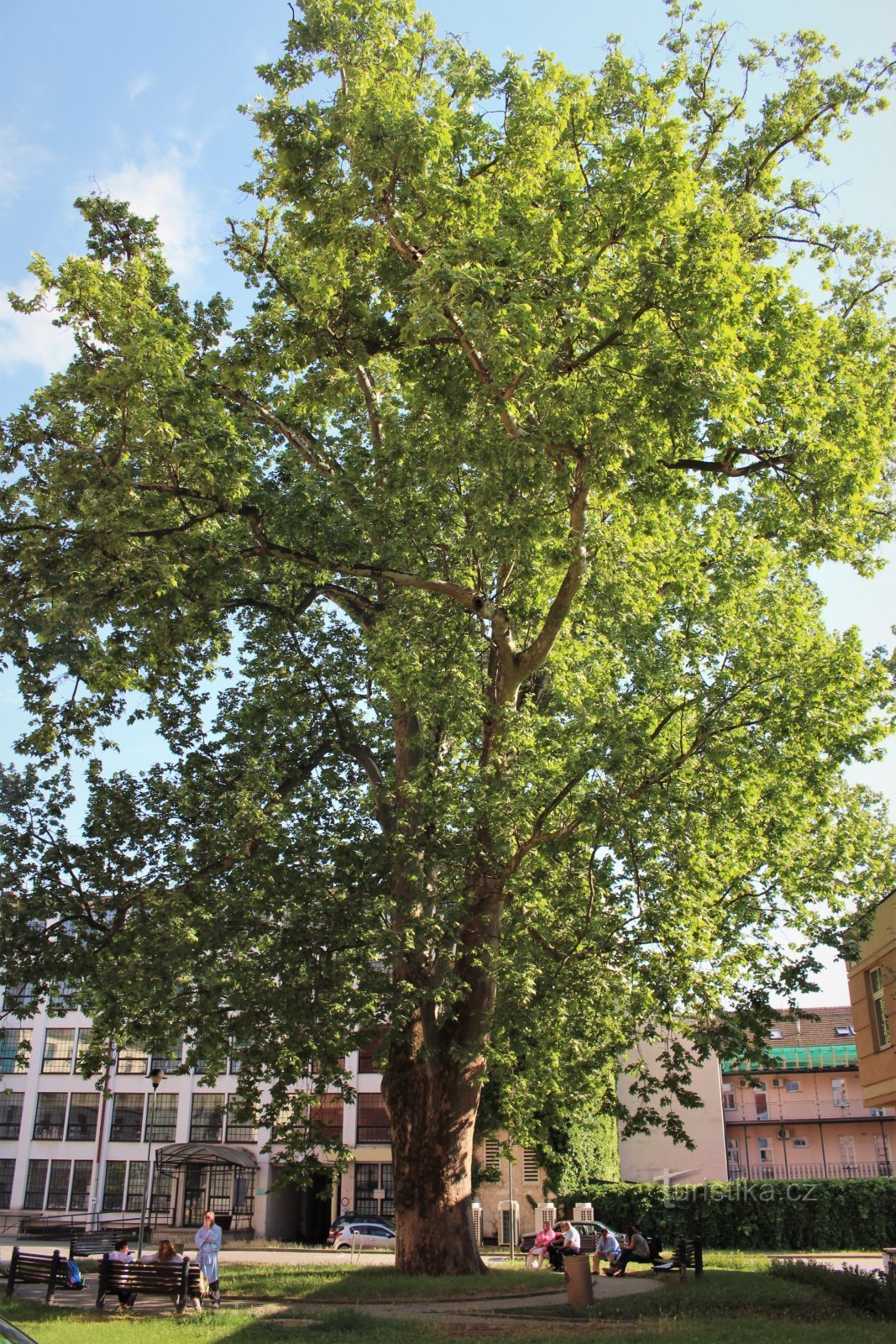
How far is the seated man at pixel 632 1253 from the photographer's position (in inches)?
848

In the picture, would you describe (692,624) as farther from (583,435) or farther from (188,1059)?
(188,1059)

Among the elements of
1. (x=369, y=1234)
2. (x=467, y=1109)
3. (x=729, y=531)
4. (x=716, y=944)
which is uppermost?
(x=729, y=531)

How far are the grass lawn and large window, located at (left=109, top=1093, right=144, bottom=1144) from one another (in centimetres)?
3430

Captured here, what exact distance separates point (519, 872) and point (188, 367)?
8.76 metres

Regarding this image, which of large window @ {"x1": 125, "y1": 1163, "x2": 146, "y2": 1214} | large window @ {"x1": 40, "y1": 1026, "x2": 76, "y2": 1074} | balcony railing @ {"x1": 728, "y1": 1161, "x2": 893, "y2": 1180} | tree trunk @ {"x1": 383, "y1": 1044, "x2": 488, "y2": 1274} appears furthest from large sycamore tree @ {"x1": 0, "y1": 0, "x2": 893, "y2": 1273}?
large window @ {"x1": 40, "y1": 1026, "x2": 76, "y2": 1074}

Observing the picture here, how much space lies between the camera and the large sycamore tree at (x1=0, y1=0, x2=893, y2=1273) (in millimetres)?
11461

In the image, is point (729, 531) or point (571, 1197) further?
point (571, 1197)

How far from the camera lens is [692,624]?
16.0 m

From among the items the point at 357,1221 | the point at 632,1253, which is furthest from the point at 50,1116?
the point at 632,1253

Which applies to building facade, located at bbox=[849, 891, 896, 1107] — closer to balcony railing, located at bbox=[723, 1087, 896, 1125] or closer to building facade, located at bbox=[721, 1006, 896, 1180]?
building facade, located at bbox=[721, 1006, 896, 1180]

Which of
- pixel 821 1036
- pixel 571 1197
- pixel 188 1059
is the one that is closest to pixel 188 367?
pixel 188 1059

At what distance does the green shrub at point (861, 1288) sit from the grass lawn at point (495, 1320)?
0.55 ft

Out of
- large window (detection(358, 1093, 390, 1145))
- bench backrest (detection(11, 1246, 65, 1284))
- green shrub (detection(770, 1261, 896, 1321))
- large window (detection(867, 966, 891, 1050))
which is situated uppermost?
large window (detection(867, 966, 891, 1050))

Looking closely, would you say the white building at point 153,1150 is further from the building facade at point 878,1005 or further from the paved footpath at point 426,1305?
the paved footpath at point 426,1305
